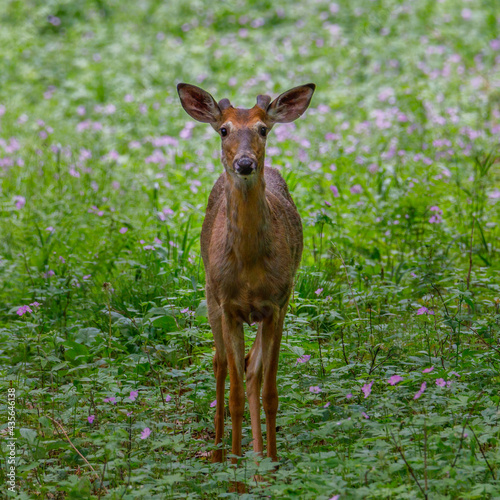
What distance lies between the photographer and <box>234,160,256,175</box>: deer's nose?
465cm

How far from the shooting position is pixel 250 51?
14.2m

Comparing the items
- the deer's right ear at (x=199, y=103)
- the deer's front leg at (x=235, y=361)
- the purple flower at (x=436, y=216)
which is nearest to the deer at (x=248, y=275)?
the deer's front leg at (x=235, y=361)

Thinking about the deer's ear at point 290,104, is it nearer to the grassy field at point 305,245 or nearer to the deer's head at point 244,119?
the deer's head at point 244,119

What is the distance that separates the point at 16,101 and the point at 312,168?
5660 mm

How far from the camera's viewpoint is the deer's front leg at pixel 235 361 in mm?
4965

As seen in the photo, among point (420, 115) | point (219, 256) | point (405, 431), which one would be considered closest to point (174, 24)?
point (420, 115)

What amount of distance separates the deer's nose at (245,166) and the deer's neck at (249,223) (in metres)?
0.24

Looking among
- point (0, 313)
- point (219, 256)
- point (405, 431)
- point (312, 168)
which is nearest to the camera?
point (405, 431)

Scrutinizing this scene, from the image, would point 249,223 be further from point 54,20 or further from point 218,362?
point 54,20

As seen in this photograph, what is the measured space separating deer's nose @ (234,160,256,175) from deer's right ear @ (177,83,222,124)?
77 centimetres

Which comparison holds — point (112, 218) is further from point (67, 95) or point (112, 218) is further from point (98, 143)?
point (67, 95)

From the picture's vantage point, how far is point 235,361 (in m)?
5.02

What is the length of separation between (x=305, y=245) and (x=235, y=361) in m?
3.01

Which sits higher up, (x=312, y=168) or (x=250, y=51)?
(x=250, y=51)
